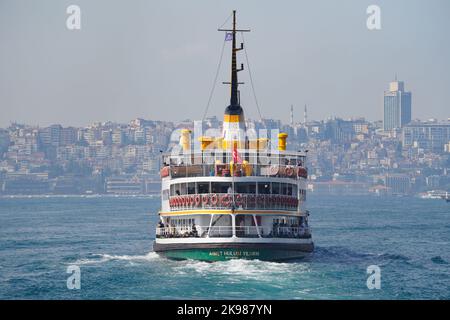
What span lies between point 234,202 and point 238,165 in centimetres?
265

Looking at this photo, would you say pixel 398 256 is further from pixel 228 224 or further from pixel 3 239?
pixel 3 239

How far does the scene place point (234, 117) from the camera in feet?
191

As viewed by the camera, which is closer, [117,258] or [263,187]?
[263,187]

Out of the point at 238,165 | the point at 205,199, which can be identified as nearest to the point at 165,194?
the point at 238,165

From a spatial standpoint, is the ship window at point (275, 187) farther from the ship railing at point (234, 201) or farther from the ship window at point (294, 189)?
the ship window at point (294, 189)

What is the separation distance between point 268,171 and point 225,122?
4842 millimetres

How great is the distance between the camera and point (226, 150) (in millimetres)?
55062

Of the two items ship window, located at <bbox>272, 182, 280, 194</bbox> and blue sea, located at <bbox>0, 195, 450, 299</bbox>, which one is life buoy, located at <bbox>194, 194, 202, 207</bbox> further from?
ship window, located at <bbox>272, 182, 280, 194</bbox>

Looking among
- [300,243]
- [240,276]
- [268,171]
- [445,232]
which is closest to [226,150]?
[268,171]

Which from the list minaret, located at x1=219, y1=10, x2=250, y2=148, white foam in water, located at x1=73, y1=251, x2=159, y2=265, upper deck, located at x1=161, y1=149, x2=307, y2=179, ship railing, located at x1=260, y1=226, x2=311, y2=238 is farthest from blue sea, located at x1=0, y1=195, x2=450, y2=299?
minaret, located at x1=219, y1=10, x2=250, y2=148

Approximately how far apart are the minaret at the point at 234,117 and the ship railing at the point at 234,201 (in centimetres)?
515

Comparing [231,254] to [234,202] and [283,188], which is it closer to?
[234,202]

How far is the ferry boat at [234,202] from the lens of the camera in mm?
51219

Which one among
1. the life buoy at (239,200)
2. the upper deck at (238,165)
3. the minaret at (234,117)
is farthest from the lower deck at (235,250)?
the minaret at (234,117)
